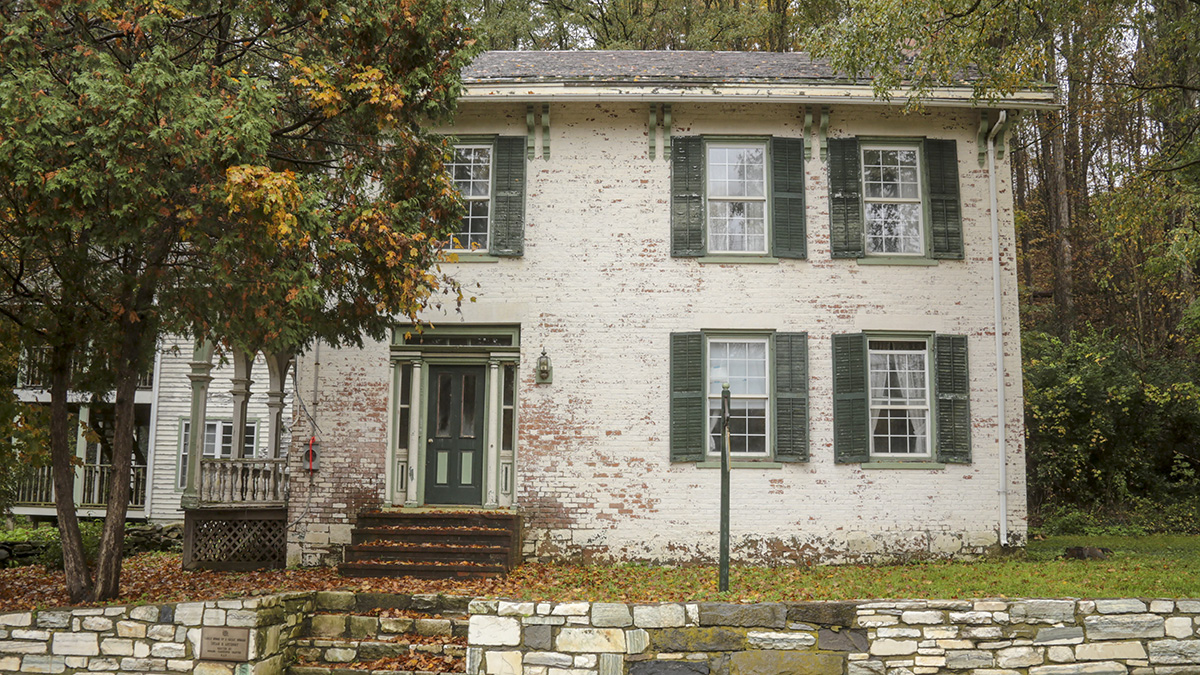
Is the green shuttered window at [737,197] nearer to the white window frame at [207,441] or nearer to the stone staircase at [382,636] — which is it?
the stone staircase at [382,636]

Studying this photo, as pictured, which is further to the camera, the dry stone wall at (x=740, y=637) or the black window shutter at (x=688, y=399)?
the black window shutter at (x=688, y=399)

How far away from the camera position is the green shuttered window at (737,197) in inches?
486

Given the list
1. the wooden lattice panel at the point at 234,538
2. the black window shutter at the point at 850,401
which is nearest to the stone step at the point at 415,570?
the wooden lattice panel at the point at 234,538

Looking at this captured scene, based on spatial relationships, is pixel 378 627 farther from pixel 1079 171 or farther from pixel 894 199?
pixel 1079 171

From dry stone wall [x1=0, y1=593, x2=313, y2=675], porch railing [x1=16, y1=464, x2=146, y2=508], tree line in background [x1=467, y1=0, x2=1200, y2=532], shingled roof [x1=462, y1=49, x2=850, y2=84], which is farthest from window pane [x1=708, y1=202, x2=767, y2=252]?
porch railing [x1=16, y1=464, x2=146, y2=508]

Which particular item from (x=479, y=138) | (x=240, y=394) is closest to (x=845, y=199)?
(x=479, y=138)

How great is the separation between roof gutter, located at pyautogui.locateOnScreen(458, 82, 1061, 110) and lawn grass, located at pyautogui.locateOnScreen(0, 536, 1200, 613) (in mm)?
5847

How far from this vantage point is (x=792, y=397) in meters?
12.1

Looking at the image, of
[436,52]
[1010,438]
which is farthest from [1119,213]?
[436,52]

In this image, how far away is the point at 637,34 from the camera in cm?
2228

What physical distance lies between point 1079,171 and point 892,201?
13.7m

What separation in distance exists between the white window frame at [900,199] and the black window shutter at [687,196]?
2174mm

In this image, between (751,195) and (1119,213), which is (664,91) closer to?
(751,195)

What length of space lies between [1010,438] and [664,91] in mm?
6335
